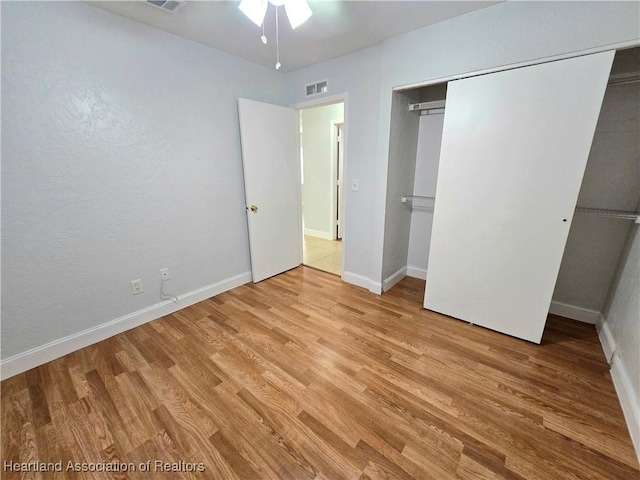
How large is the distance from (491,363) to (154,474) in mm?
2062

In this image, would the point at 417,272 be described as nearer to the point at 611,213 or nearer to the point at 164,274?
the point at 611,213

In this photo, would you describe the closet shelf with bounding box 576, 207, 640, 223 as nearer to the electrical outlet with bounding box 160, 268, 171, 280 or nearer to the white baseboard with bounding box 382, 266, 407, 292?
the white baseboard with bounding box 382, 266, 407, 292

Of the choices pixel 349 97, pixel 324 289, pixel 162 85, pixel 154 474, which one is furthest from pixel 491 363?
pixel 162 85

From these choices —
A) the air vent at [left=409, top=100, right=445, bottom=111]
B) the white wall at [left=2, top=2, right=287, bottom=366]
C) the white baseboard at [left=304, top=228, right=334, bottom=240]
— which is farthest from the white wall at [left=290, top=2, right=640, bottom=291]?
the white baseboard at [left=304, top=228, right=334, bottom=240]

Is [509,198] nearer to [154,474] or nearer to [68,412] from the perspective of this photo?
[154,474]

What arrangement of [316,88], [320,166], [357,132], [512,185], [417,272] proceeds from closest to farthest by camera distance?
[512,185], [357,132], [316,88], [417,272], [320,166]

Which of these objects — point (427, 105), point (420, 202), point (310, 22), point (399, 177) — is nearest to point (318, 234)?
point (420, 202)

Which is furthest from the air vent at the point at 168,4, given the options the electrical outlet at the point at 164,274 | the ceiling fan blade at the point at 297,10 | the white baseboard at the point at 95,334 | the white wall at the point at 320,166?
the white wall at the point at 320,166

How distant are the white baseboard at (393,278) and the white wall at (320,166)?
75.6 inches

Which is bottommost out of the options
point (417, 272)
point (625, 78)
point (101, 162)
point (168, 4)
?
point (417, 272)

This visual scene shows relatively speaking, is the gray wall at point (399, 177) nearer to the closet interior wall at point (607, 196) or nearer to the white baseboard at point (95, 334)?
the closet interior wall at point (607, 196)

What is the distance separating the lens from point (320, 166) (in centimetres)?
468

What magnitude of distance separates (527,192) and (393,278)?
5.01 ft

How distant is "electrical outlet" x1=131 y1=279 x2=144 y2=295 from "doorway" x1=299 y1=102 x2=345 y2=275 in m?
2.16
